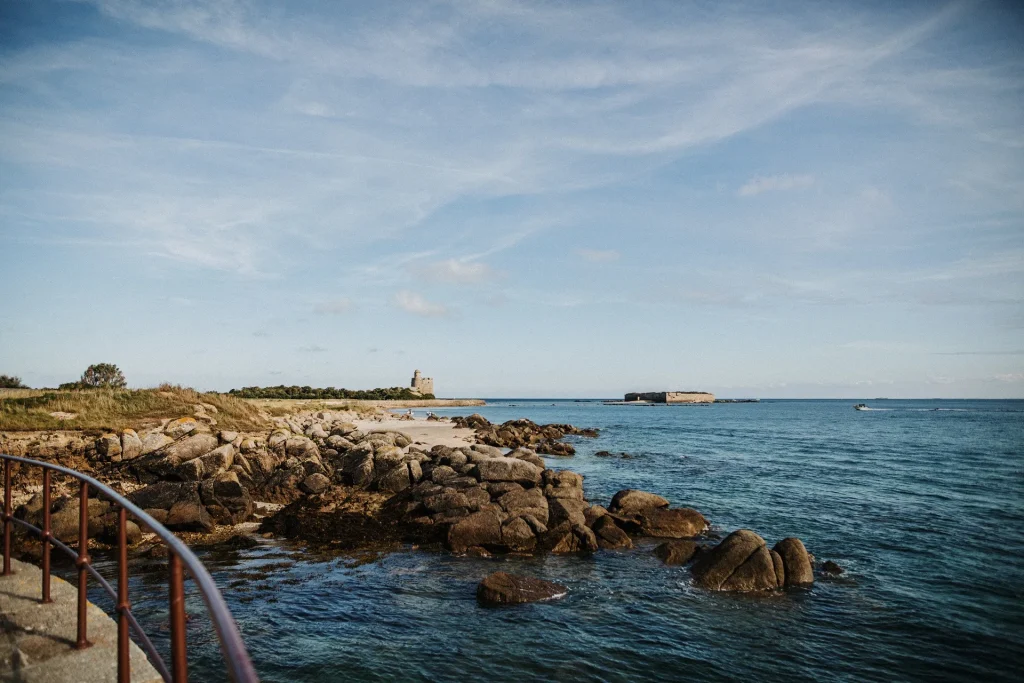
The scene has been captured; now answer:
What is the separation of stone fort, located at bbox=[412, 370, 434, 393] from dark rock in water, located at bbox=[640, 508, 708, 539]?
466ft

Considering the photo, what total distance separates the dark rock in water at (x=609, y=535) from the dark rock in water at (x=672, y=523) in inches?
44.5

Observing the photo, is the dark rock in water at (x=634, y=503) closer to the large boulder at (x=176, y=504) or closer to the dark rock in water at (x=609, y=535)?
the dark rock in water at (x=609, y=535)

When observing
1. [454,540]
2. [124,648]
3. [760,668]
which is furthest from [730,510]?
Result: [124,648]

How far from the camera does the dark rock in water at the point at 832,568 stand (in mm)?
13641

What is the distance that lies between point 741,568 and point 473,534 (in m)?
6.63

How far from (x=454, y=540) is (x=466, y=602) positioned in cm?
373

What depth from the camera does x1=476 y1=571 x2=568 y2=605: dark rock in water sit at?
11.4m

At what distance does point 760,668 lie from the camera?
9062 millimetres

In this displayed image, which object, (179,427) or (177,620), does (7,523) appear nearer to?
(177,620)

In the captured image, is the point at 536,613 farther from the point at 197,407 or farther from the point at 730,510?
the point at 197,407

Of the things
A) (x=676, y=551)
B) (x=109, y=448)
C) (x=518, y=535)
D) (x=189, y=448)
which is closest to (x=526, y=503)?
(x=518, y=535)

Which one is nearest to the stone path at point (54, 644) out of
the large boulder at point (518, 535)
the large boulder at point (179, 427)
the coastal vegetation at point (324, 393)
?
the large boulder at point (518, 535)

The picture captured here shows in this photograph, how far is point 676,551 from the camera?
14469 mm

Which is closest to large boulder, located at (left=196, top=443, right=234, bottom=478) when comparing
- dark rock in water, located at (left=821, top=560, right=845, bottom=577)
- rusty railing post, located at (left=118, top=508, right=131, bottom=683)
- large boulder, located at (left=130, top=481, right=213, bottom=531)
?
large boulder, located at (left=130, top=481, right=213, bottom=531)
